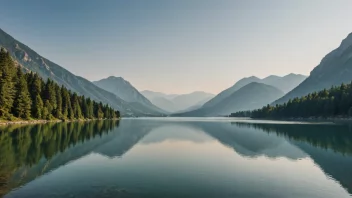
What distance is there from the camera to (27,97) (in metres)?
111

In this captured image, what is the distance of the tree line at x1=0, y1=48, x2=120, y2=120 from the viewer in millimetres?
100938

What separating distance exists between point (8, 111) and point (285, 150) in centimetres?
9627

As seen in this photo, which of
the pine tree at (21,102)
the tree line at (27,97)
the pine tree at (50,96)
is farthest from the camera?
the pine tree at (50,96)

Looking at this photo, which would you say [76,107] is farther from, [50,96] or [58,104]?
[50,96]

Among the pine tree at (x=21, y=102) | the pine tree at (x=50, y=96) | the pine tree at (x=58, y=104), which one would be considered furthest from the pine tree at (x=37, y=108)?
the pine tree at (x=58, y=104)

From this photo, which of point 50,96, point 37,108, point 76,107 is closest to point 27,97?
point 37,108

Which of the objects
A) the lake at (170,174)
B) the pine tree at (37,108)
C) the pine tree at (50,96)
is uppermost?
the pine tree at (50,96)

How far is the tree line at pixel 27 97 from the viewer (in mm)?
100938

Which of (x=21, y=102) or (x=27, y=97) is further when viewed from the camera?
(x=27, y=97)

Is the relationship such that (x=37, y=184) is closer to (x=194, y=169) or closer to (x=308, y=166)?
(x=194, y=169)

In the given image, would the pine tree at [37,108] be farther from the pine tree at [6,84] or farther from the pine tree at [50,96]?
the pine tree at [6,84]

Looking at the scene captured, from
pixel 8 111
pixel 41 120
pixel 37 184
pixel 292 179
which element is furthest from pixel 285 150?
pixel 41 120

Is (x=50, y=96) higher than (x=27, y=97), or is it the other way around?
(x=50, y=96)

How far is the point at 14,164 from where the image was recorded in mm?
31328
